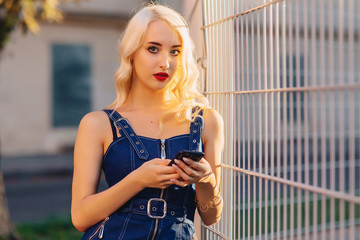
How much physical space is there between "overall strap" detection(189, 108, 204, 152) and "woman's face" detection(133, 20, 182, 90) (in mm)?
190

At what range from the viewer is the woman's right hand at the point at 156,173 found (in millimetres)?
1521

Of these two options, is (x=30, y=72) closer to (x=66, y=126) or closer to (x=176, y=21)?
(x=66, y=126)

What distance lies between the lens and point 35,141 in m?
11.3

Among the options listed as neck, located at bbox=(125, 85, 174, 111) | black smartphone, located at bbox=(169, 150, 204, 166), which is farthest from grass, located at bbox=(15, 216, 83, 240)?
black smartphone, located at bbox=(169, 150, 204, 166)

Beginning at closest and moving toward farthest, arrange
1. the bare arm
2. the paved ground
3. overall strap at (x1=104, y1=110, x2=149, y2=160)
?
the bare arm, overall strap at (x1=104, y1=110, x2=149, y2=160), the paved ground

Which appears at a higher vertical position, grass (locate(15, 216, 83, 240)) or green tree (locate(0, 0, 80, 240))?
green tree (locate(0, 0, 80, 240))

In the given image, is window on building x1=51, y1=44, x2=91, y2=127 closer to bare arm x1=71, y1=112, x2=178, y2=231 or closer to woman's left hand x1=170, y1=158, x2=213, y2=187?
bare arm x1=71, y1=112, x2=178, y2=231

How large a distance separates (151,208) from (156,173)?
0.63ft

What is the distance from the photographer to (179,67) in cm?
188

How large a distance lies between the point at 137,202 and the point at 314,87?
792 millimetres

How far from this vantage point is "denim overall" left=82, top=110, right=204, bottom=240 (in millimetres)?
1635

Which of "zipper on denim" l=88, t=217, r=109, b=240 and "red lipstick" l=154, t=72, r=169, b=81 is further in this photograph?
"red lipstick" l=154, t=72, r=169, b=81

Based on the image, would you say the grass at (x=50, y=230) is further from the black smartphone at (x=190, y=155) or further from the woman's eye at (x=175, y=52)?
the black smartphone at (x=190, y=155)

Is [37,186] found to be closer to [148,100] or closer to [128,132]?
[148,100]
